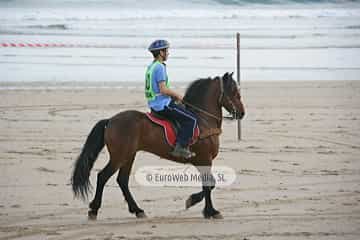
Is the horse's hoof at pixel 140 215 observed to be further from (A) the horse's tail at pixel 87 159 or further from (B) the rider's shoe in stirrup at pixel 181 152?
(B) the rider's shoe in stirrup at pixel 181 152

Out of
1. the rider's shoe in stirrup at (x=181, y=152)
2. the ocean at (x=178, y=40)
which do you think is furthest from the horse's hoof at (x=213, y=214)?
the ocean at (x=178, y=40)

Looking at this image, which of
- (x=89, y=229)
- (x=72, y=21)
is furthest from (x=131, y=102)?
(x=72, y=21)

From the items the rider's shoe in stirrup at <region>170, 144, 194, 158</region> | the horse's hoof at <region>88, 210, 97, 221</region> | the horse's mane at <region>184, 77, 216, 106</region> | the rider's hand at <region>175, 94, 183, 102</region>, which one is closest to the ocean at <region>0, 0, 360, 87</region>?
the horse's mane at <region>184, 77, 216, 106</region>

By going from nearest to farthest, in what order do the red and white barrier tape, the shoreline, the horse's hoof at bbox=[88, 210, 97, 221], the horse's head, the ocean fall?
the horse's hoof at bbox=[88, 210, 97, 221] < the horse's head < the shoreline < the ocean < the red and white barrier tape

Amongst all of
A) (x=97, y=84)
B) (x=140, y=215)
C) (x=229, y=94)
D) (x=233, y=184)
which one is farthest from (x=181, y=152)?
(x=97, y=84)

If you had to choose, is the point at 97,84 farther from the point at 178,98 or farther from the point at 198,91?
the point at 178,98

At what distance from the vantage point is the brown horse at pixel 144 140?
9.71 meters

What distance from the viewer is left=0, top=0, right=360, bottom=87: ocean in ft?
85.4

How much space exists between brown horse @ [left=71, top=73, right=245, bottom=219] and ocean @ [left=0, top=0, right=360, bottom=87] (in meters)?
13.8

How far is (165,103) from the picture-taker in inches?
388

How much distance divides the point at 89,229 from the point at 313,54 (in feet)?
74.5

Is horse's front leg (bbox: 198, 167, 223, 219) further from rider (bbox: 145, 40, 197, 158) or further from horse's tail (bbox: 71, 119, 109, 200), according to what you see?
horse's tail (bbox: 71, 119, 109, 200)

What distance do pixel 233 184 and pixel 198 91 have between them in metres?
1.92

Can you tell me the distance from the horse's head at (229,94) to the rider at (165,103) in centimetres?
51
